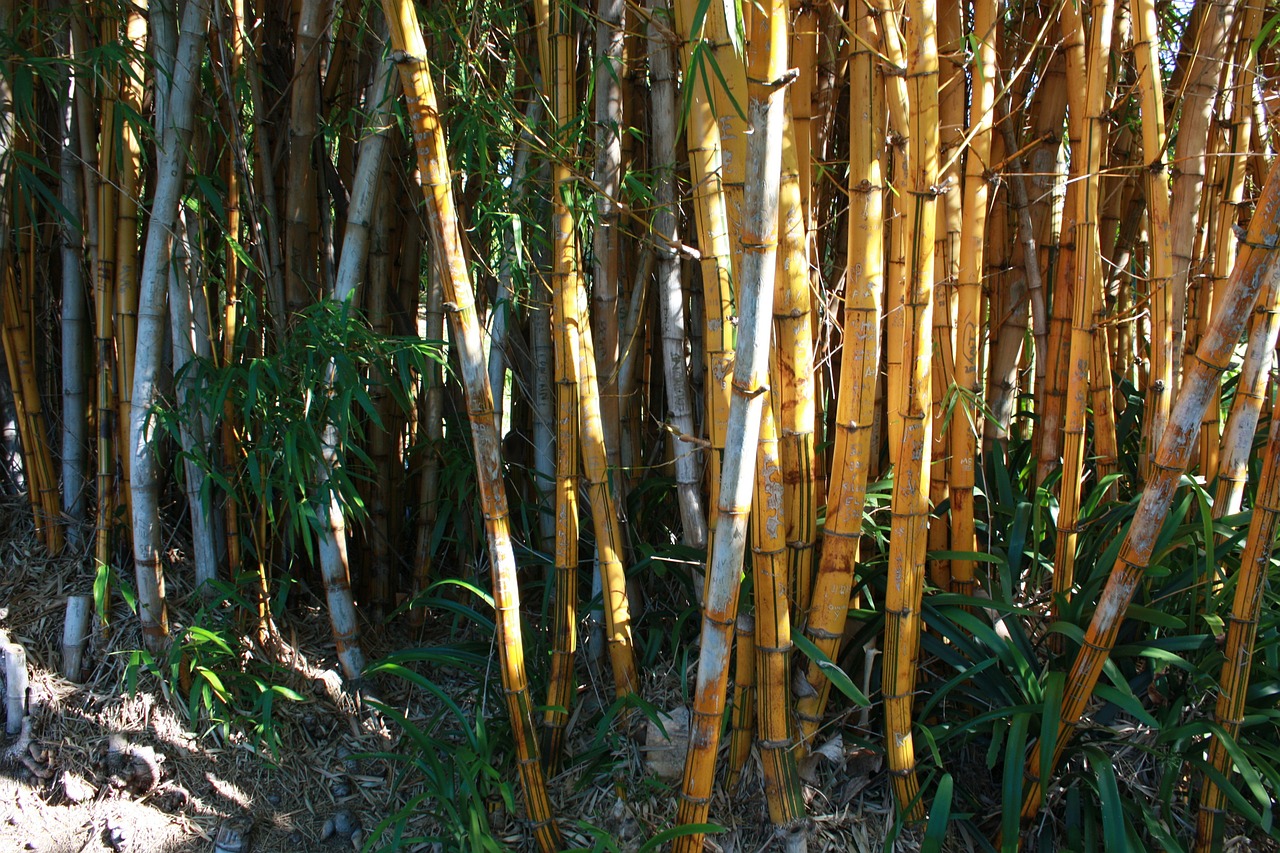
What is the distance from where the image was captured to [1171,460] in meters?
1.26

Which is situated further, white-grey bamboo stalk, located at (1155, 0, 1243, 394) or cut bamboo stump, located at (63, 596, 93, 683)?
cut bamboo stump, located at (63, 596, 93, 683)

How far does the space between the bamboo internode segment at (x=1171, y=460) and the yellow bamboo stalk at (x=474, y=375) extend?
2.75ft

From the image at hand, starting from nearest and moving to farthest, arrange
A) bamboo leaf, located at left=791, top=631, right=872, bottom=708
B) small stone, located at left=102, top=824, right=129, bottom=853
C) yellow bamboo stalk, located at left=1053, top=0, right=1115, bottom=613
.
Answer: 1. bamboo leaf, located at left=791, top=631, right=872, bottom=708
2. yellow bamboo stalk, located at left=1053, top=0, right=1115, bottom=613
3. small stone, located at left=102, top=824, right=129, bottom=853

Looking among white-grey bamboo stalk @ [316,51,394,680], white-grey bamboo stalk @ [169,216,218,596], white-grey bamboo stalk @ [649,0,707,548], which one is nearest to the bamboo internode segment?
white-grey bamboo stalk @ [649,0,707,548]

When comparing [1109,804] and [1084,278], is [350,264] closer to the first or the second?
[1084,278]

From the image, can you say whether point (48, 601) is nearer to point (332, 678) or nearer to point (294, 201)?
point (332, 678)

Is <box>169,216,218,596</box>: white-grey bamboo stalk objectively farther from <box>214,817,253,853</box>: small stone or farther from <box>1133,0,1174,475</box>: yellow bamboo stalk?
<box>1133,0,1174,475</box>: yellow bamboo stalk

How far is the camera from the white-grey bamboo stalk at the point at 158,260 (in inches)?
67.6

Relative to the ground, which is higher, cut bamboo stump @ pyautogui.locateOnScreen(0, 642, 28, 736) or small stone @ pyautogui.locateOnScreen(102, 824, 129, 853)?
cut bamboo stump @ pyautogui.locateOnScreen(0, 642, 28, 736)

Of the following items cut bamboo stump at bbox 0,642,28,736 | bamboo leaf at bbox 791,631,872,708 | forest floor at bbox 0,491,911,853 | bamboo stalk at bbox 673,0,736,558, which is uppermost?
bamboo stalk at bbox 673,0,736,558

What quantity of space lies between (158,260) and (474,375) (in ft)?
2.78

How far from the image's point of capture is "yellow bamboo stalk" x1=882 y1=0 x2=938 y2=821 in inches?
51.7

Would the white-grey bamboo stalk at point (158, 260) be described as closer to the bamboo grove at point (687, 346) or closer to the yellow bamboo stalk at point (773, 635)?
the bamboo grove at point (687, 346)

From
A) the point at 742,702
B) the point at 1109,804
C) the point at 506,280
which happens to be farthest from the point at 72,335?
the point at 1109,804
